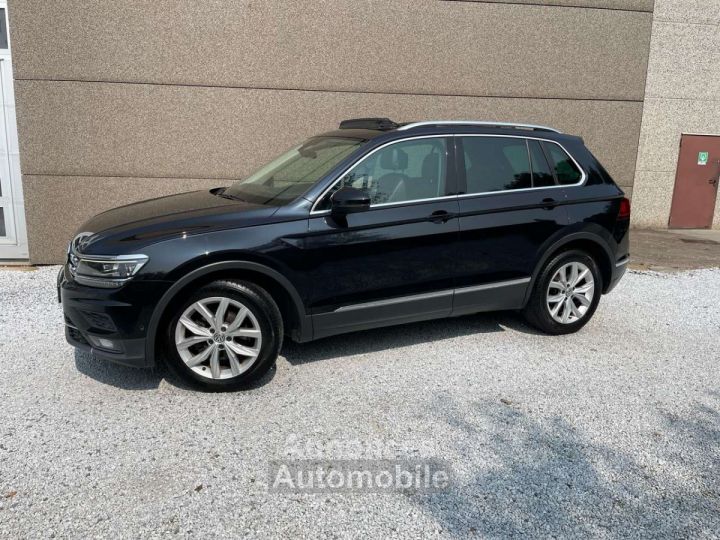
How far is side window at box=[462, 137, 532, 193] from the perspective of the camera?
16.4 feet

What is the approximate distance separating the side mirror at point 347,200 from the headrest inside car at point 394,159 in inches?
16.2

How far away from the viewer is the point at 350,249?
4.41m

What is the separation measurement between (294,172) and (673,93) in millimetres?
8942

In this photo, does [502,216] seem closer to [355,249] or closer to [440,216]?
[440,216]

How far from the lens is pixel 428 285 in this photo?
4758 millimetres

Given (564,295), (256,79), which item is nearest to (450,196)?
(564,295)

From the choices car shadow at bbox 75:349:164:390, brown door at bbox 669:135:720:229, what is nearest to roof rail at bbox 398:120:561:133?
car shadow at bbox 75:349:164:390

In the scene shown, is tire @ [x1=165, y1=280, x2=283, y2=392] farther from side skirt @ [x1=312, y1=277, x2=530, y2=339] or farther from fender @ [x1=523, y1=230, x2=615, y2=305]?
fender @ [x1=523, y1=230, x2=615, y2=305]

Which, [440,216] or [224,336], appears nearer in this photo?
[224,336]

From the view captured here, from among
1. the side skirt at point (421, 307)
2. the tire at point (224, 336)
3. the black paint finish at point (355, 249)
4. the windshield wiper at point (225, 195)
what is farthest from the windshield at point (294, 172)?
the side skirt at point (421, 307)

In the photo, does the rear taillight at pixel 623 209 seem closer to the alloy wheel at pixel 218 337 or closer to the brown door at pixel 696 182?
the alloy wheel at pixel 218 337

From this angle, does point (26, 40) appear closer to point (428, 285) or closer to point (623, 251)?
point (428, 285)

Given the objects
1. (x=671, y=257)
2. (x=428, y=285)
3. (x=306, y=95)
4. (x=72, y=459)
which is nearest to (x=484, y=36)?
(x=306, y=95)

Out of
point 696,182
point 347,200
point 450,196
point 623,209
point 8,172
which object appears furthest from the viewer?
point 696,182
